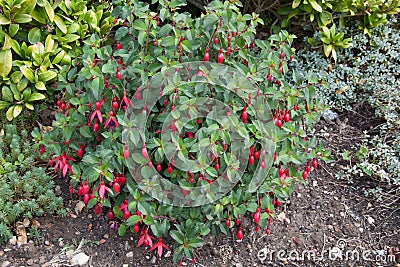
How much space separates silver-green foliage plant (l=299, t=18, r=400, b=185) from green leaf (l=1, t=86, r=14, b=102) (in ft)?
6.69

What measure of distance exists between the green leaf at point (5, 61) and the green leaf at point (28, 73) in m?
0.07

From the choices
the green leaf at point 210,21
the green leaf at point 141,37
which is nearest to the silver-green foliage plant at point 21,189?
the green leaf at point 141,37

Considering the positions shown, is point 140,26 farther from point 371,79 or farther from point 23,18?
point 371,79

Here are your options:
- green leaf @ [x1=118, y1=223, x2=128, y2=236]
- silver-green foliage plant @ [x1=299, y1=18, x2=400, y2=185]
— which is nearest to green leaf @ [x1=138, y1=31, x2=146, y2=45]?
green leaf @ [x1=118, y1=223, x2=128, y2=236]

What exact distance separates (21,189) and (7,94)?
615 millimetres

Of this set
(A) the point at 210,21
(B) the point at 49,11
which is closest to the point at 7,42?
(B) the point at 49,11

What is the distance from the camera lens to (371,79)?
3643 mm

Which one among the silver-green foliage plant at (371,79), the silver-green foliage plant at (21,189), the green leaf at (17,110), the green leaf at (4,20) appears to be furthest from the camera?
the silver-green foliage plant at (371,79)

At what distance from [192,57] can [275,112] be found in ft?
1.73

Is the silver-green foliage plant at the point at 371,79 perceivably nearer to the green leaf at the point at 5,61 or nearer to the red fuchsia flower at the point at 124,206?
the red fuchsia flower at the point at 124,206

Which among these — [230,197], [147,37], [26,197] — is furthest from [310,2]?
[26,197]

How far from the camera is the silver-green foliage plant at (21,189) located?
271cm

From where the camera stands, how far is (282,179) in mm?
→ 2609

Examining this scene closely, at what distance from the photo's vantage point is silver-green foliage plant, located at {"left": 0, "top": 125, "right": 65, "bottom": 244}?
8.89 ft
